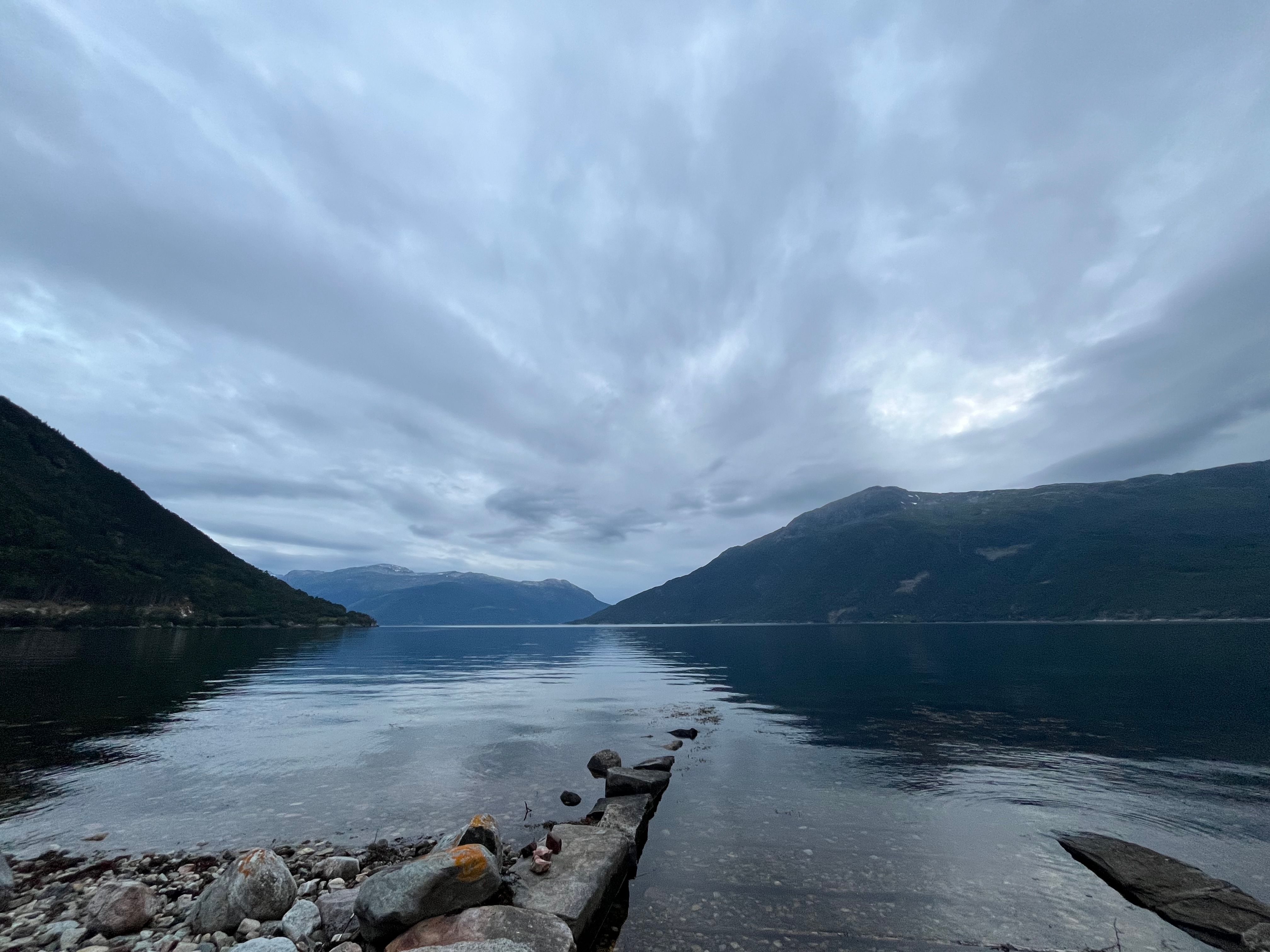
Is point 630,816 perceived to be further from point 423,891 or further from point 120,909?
point 120,909

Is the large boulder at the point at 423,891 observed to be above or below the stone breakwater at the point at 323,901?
above

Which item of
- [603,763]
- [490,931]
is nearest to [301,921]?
[490,931]

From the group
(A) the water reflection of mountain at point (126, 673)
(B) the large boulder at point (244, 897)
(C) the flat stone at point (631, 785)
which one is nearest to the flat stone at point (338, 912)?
(B) the large boulder at point (244, 897)

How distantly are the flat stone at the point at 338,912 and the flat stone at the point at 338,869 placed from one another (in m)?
2.00

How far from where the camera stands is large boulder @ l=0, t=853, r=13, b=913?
12.5 meters

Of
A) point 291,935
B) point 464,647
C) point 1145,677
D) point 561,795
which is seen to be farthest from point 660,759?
point 464,647

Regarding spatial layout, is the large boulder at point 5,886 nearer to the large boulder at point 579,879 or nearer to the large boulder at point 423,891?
the large boulder at point 423,891

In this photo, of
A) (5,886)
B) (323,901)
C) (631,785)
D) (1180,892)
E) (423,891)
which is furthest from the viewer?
(631,785)

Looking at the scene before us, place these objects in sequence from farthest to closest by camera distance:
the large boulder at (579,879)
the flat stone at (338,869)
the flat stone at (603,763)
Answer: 1. the flat stone at (603,763)
2. the flat stone at (338,869)
3. the large boulder at (579,879)

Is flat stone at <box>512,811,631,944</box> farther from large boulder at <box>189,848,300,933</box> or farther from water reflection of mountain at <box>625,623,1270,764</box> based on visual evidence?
water reflection of mountain at <box>625,623,1270,764</box>

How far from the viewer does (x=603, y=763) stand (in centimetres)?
2727

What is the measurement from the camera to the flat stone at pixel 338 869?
559 inches

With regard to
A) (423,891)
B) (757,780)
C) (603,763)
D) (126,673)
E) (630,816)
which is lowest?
(757,780)

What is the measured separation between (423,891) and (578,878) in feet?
13.5
